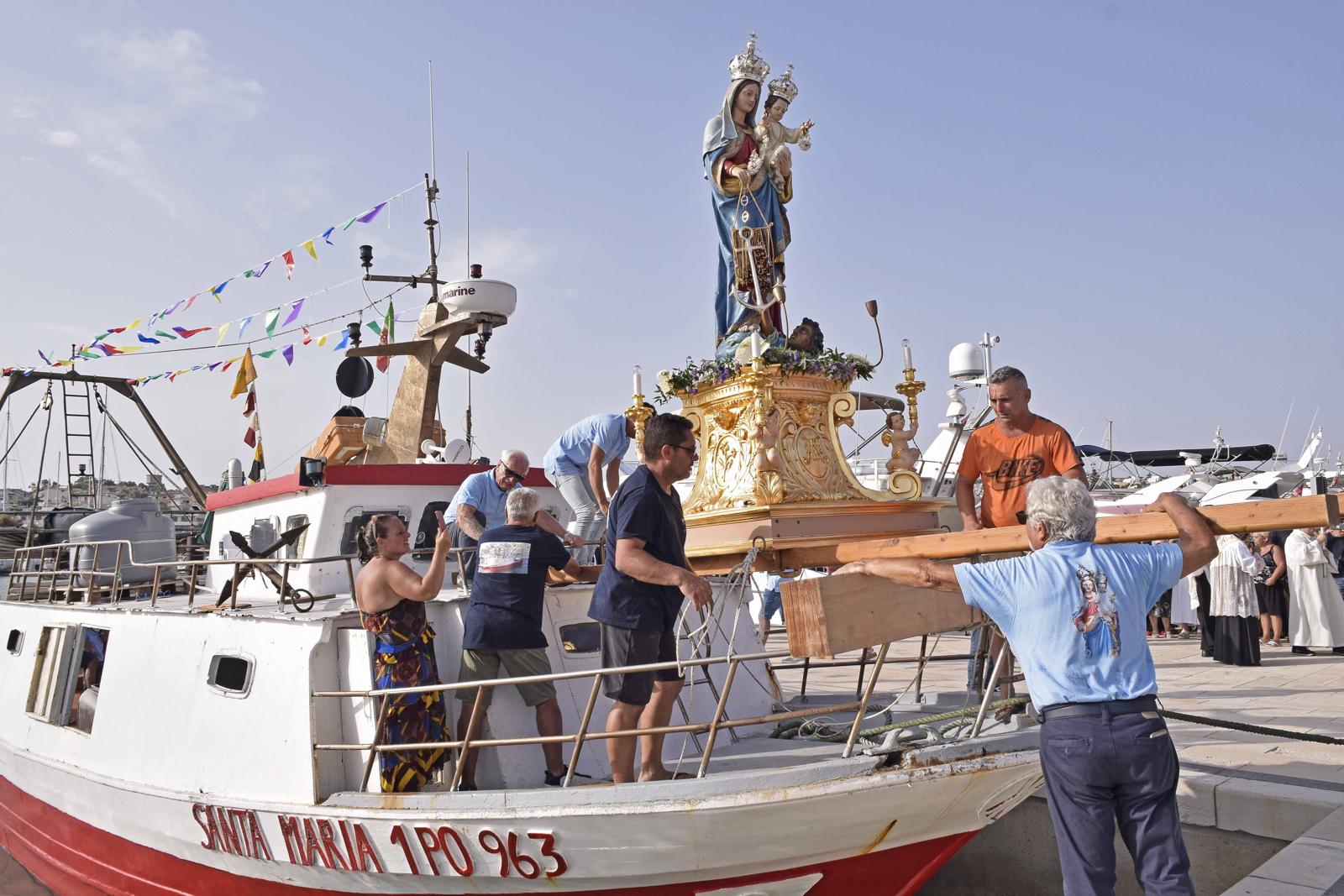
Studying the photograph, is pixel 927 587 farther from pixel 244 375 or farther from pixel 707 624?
pixel 244 375

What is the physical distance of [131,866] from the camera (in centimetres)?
697

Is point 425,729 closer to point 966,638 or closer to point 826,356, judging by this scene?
point 826,356

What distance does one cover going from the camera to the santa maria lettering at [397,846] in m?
4.58

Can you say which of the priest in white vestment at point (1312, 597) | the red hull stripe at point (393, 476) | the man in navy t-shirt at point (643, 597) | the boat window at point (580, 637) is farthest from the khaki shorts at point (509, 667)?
the priest in white vestment at point (1312, 597)

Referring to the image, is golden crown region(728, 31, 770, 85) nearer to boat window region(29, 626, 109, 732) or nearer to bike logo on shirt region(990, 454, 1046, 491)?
bike logo on shirt region(990, 454, 1046, 491)

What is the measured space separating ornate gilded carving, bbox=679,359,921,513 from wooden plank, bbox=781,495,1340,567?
3.21 meters

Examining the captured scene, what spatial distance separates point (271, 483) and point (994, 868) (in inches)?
260

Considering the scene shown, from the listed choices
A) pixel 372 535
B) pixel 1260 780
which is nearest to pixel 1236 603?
pixel 1260 780

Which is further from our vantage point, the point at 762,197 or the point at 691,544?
the point at 762,197

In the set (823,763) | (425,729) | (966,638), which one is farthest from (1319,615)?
(425,729)

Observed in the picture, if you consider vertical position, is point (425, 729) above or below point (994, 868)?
above

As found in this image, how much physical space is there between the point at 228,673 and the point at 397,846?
205 cm

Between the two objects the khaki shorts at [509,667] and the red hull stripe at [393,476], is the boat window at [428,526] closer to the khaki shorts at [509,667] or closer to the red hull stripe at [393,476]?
the red hull stripe at [393,476]

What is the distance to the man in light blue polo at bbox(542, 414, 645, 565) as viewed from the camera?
734cm
